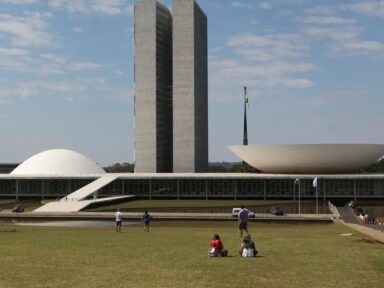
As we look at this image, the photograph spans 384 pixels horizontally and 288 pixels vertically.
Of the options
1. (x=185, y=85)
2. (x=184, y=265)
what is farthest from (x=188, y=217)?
(x=185, y=85)

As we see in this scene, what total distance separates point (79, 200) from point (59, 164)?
2245cm

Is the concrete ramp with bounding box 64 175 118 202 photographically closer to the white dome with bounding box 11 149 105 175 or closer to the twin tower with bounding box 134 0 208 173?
the white dome with bounding box 11 149 105 175

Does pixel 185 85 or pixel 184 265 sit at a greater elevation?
pixel 185 85

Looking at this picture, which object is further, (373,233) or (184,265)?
(373,233)

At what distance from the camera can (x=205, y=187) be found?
7575 centimetres

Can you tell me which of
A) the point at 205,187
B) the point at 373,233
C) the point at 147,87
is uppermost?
the point at 147,87

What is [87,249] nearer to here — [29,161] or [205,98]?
[29,161]

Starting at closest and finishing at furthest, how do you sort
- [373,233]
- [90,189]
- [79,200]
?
1. [373,233]
2. [79,200]
3. [90,189]

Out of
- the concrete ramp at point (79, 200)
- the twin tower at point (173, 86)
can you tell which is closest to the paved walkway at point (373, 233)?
the concrete ramp at point (79, 200)

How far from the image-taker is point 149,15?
90.1 m

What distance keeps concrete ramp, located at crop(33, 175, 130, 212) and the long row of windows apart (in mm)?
3287

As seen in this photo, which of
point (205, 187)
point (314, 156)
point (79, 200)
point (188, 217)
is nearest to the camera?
point (188, 217)

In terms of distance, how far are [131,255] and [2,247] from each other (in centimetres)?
564

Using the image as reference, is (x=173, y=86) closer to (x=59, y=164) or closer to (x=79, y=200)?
(x=59, y=164)
